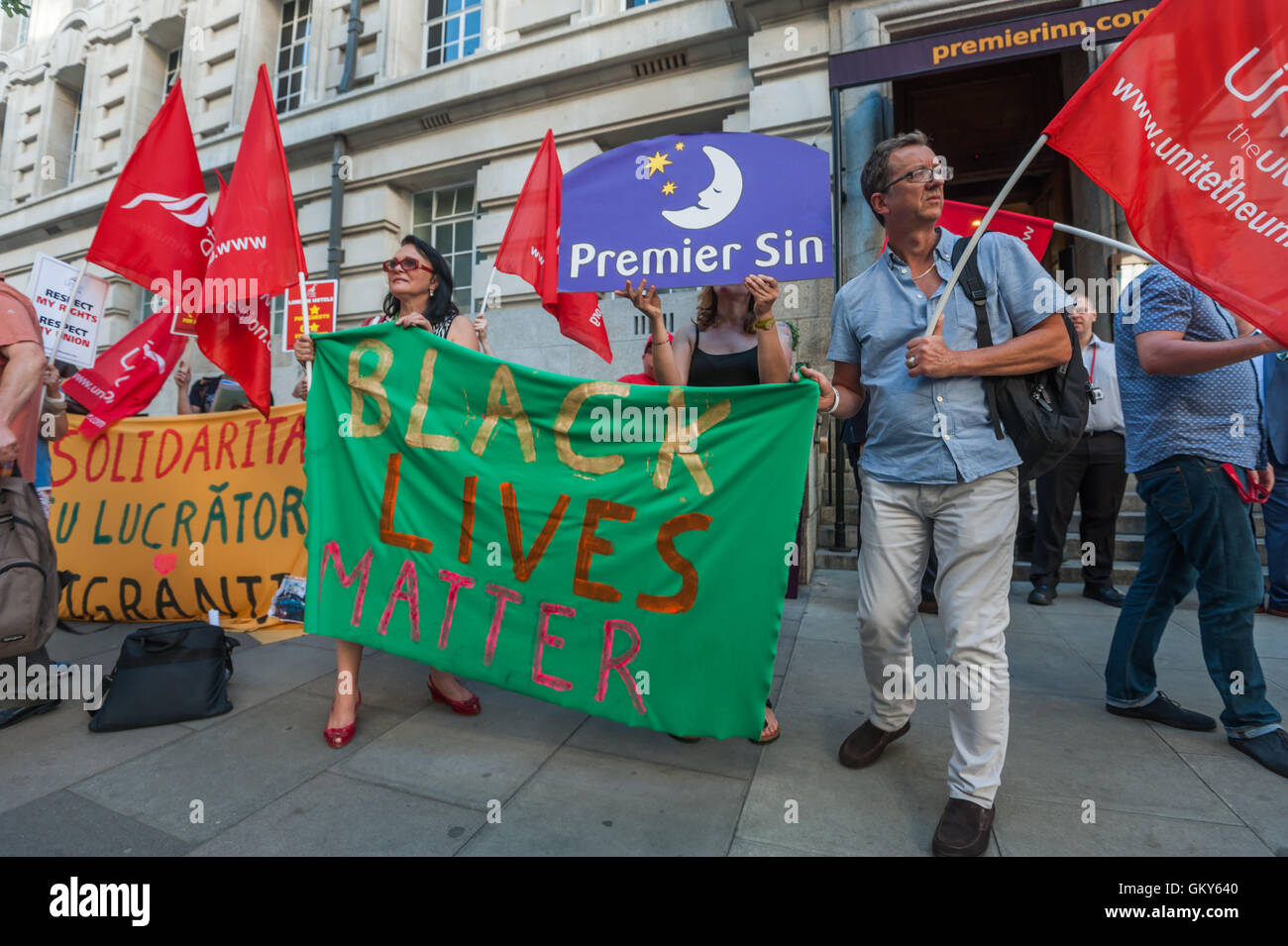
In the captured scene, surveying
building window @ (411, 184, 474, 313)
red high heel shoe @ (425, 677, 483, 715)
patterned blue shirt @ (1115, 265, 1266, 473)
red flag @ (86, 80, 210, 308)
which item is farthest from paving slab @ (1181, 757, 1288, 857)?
building window @ (411, 184, 474, 313)

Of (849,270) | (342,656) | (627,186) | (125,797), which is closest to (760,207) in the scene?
(627,186)

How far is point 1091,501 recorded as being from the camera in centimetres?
492

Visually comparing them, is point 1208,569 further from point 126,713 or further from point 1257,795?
point 126,713

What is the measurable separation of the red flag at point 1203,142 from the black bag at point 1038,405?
39 centimetres

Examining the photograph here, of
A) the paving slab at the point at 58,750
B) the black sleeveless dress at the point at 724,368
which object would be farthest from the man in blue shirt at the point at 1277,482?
the paving slab at the point at 58,750

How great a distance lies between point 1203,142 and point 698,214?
1.70 m

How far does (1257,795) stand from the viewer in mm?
2154

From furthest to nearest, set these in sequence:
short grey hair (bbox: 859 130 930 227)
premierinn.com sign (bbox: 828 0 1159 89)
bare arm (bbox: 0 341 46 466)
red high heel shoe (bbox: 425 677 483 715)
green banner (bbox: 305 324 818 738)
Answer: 1. premierinn.com sign (bbox: 828 0 1159 89)
2. red high heel shoe (bbox: 425 677 483 715)
3. bare arm (bbox: 0 341 46 466)
4. green banner (bbox: 305 324 818 738)
5. short grey hair (bbox: 859 130 930 227)

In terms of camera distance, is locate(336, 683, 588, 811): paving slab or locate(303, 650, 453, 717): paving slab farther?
locate(303, 650, 453, 717): paving slab

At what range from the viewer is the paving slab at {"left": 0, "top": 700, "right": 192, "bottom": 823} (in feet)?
7.36

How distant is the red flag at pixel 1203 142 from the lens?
178 centimetres

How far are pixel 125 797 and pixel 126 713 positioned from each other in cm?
69

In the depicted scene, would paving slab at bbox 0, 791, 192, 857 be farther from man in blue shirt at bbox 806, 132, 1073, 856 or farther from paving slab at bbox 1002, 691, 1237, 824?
paving slab at bbox 1002, 691, 1237, 824

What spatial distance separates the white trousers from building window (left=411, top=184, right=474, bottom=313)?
28.8ft
